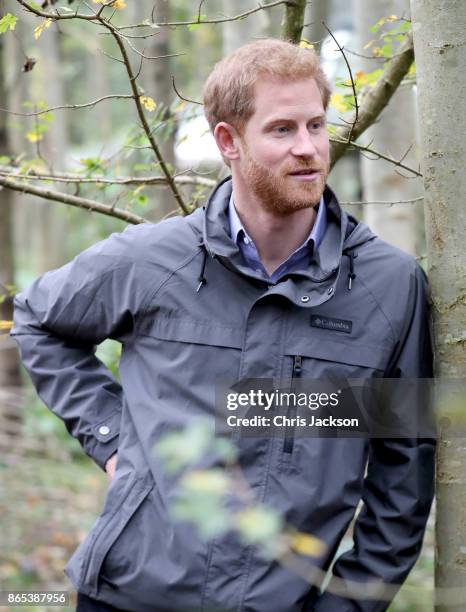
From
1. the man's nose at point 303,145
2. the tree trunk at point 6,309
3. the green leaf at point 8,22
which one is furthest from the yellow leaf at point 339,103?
the tree trunk at point 6,309

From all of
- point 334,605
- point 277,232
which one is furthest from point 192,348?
point 334,605

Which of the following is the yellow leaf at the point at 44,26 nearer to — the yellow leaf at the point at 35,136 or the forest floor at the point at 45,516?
the yellow leaf at the point at 35,136

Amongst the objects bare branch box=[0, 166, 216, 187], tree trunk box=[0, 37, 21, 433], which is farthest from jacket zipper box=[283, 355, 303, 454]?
tree trunk box=[0, 37, 21, 433]

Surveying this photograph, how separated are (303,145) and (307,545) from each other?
1.22m

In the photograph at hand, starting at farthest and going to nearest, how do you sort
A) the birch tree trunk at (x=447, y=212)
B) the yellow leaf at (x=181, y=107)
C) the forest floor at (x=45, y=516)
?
the forest floor at (x=45, y=516)
the yellow leaf at (x=181, y=107)
the birch tree trunk at (x=447, y=212)

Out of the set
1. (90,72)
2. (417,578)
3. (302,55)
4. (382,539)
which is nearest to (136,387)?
(382,539)

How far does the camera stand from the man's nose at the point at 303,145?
8.52 ft

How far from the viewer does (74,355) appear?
3.12 meters

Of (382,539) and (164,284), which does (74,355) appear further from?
(382,539)

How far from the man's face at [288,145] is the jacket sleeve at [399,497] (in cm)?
47

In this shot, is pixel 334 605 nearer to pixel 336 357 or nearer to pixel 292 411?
pixel 292 411

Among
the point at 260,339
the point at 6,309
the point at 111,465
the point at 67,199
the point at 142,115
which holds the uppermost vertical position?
the point at 142,115

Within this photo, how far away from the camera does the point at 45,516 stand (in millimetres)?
7426

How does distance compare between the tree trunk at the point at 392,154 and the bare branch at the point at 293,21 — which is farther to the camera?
the tree trunk at the point at 392,154
